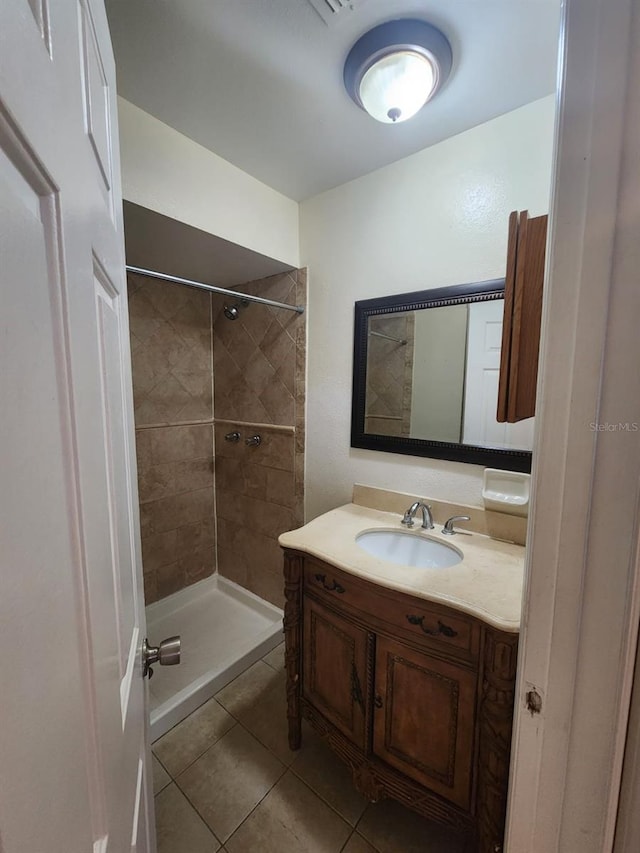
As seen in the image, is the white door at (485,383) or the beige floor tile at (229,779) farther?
the white door at (485,383)

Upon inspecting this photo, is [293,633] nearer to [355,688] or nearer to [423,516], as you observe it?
[355,688]

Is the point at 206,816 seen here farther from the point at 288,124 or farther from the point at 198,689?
the point at 288,124

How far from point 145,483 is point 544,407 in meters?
2.11

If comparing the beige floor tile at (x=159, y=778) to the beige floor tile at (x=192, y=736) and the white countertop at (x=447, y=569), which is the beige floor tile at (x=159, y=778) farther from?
the white countertop at (x=447, y=569)

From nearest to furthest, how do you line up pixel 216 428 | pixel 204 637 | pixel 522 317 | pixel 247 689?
pixel 522 317 → pixel 247 689 → pixel 204 637 → pixel 216 428

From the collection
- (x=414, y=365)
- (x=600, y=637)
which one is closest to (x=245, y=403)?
(x=414, y=365)

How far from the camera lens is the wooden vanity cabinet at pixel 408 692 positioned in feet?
2.75

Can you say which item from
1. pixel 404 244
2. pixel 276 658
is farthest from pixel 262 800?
pixel 404 244

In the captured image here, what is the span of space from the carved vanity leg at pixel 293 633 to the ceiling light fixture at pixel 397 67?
4.94ft

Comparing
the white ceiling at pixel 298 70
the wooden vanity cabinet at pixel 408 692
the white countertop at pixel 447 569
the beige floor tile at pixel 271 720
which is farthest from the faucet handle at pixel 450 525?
the white ceiling at pixel 298 70

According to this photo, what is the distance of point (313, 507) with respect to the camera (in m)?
1.83

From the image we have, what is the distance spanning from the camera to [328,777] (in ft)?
4.05

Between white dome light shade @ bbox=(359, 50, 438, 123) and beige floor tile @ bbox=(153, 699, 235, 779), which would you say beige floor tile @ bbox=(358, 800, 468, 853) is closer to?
beige floor tile @ bbox=(153, 699, 235, 779)

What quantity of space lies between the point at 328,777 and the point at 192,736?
59cm
